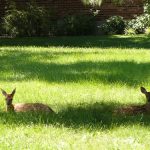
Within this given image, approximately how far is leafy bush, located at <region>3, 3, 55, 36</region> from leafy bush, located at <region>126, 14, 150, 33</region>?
448 cm

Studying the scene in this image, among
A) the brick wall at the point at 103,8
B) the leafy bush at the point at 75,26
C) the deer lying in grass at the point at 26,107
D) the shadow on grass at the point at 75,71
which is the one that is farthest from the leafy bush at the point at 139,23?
the deer lying in grass at the point at 26,107

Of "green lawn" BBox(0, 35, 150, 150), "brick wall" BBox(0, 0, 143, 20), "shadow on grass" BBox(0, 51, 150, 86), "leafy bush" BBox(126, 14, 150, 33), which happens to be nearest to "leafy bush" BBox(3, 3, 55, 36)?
"brick wall" BBox(0, 0, 143, 20)

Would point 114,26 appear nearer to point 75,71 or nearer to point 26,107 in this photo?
point 75,71

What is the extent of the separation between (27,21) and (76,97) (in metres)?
17.6

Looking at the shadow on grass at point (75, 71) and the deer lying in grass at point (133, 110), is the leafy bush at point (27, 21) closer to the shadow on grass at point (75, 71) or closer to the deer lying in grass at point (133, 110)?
the shadow on grass at point (75, 71)

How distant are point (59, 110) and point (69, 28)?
20543 millimetres

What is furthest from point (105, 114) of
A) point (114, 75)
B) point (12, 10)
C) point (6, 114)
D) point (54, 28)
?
point (54, 28)

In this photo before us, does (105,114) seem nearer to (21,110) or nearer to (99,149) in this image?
(21,110)

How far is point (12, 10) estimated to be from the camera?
27.2 meters

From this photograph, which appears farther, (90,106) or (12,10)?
(12,10)

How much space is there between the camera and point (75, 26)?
2948 cm

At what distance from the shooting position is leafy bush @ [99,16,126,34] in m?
29.9

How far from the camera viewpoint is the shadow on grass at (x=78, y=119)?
25.6ft

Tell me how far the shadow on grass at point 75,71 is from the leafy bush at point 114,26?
14.2 metres
